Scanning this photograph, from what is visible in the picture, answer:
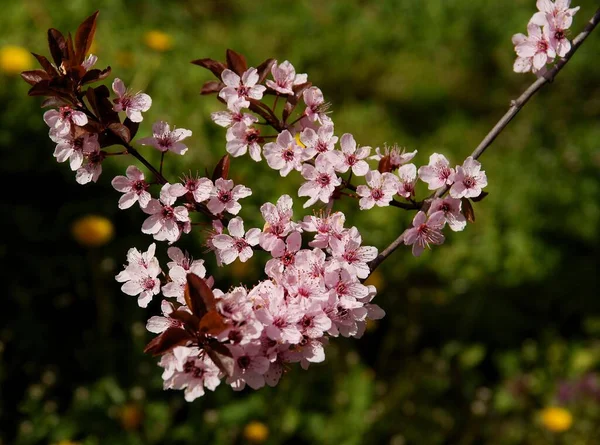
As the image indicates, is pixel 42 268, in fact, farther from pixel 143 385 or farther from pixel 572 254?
pixel 572 254

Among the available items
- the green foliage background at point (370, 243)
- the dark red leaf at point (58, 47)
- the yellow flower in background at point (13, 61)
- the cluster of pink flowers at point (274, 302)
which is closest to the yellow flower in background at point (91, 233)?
the green foliage background at point (370, 243)

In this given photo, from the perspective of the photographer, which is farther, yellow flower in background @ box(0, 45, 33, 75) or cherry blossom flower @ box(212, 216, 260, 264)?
yellow flower in background @ box(0, 45, 33, 75)

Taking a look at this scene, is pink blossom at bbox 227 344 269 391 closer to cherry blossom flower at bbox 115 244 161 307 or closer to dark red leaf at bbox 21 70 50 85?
cherry blossom flower at bbox 115 244 161 307

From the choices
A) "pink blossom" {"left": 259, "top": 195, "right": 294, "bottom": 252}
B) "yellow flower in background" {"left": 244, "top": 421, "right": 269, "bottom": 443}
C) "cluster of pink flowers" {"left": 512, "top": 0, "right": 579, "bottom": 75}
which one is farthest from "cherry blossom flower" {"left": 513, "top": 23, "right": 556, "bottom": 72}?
"yellow flower in background" {"left": 244, "top": 421, "right": 269, "bottom": 443}

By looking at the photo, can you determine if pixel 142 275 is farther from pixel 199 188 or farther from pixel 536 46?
pixel 536 46

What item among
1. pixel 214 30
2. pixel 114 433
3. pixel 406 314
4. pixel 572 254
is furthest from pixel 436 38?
pixel 114 433
